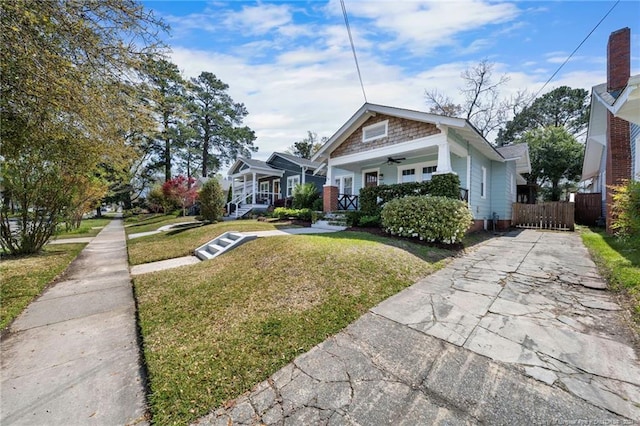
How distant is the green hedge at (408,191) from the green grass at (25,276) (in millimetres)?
9203

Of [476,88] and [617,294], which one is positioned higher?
[476,88]

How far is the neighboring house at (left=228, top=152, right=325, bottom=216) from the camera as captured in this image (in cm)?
2011

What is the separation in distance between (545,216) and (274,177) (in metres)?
18.5

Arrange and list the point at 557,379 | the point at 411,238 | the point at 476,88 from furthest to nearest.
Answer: the point at 476,88, the point at 411,238, the point at 557,379

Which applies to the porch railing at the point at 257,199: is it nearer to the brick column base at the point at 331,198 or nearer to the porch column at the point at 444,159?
the brick column base at the point at 331,198

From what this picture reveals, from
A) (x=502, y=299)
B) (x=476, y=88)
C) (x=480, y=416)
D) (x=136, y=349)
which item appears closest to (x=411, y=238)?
(x=502, y=299)

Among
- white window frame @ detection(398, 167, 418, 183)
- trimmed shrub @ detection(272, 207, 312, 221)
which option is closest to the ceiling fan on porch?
white window frame @ detection(398, 167, 418, 183)

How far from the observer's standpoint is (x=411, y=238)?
24.6ft

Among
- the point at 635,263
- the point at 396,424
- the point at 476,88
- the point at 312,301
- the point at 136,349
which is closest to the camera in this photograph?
the point at 396,424

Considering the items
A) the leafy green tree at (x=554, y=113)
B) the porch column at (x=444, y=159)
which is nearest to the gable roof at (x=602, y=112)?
the porch column at (x=444, y=159)

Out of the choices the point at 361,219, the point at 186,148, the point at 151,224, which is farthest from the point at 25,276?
the point at 186,148

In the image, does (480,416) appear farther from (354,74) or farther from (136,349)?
(354,74)

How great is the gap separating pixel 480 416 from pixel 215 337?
253cm

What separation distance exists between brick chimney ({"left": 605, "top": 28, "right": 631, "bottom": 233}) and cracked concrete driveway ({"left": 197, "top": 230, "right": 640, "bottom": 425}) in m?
8.39
